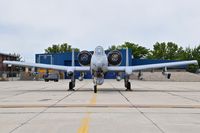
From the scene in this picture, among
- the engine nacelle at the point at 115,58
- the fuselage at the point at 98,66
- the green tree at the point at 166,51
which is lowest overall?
the fuselage at the point at 98,66

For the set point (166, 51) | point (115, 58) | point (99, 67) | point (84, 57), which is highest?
point (166, 51)

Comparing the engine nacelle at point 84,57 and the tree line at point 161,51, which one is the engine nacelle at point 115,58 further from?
the tree line at point 161,51

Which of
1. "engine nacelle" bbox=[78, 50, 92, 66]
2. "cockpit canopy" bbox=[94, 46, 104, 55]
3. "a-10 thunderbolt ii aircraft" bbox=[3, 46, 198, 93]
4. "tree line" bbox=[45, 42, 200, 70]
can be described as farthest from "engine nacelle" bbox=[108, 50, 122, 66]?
"tree line" bbox=[45, 42, 200, 70]

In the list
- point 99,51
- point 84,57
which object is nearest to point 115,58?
point 84,57

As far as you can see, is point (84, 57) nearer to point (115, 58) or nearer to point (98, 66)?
point (115, 58)

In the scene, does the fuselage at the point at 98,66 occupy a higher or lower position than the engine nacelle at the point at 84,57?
lower

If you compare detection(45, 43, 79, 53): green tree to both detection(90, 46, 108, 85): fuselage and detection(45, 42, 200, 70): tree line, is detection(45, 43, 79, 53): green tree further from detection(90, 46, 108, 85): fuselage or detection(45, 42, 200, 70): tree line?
detection(90, 46, 108, 85): fuselage

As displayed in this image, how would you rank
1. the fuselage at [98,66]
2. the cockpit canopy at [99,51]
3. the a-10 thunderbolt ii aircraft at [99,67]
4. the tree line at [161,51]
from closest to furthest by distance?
the fuselage at [98,66] < the a-10 thunderbolt ii aircraft at [99,67] < the cockpit canopy at [99,51] < the tree line at [161,51]

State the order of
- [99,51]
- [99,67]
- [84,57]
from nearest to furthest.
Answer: [99,67], [99,51], [84,57]

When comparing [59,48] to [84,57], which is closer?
[84,57]

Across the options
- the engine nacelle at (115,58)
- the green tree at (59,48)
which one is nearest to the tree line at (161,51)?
the green tree at (59,48)

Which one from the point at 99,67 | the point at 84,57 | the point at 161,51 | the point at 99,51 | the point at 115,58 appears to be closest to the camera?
the point at 99,67
